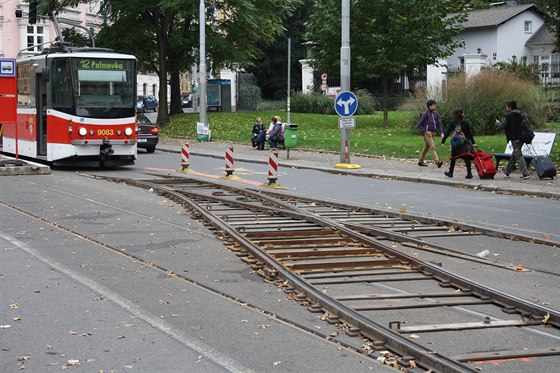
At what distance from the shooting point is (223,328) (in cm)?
775

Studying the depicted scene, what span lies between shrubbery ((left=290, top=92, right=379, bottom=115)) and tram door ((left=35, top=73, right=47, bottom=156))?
31.6 m

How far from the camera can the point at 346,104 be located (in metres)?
25.9

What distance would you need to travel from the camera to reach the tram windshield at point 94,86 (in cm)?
2450

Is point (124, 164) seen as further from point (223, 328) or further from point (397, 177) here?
point (223, 328)

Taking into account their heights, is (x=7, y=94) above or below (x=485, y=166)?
above

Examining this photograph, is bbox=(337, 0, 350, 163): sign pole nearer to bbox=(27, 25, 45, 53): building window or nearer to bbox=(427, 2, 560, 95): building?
bbox=(427, 2, 560, 95): building

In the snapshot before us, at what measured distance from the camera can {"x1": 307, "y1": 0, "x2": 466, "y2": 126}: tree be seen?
4200 centimetres

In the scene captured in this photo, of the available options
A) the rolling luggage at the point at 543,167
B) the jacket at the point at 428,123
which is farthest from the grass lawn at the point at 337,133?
the rolling luggage at the point at 543,167

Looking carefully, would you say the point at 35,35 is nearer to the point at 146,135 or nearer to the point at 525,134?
the point at 146,135

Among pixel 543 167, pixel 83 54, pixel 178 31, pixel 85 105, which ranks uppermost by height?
pixel 178 31

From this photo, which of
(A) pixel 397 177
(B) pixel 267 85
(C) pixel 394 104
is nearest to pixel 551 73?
(C) pixel 394 104

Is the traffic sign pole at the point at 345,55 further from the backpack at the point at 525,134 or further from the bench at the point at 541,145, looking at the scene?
the backpack at the point at 525,134

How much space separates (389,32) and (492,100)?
9406mm

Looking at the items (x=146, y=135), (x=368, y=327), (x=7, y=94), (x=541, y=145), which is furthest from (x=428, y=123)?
(x=368, y=327)
